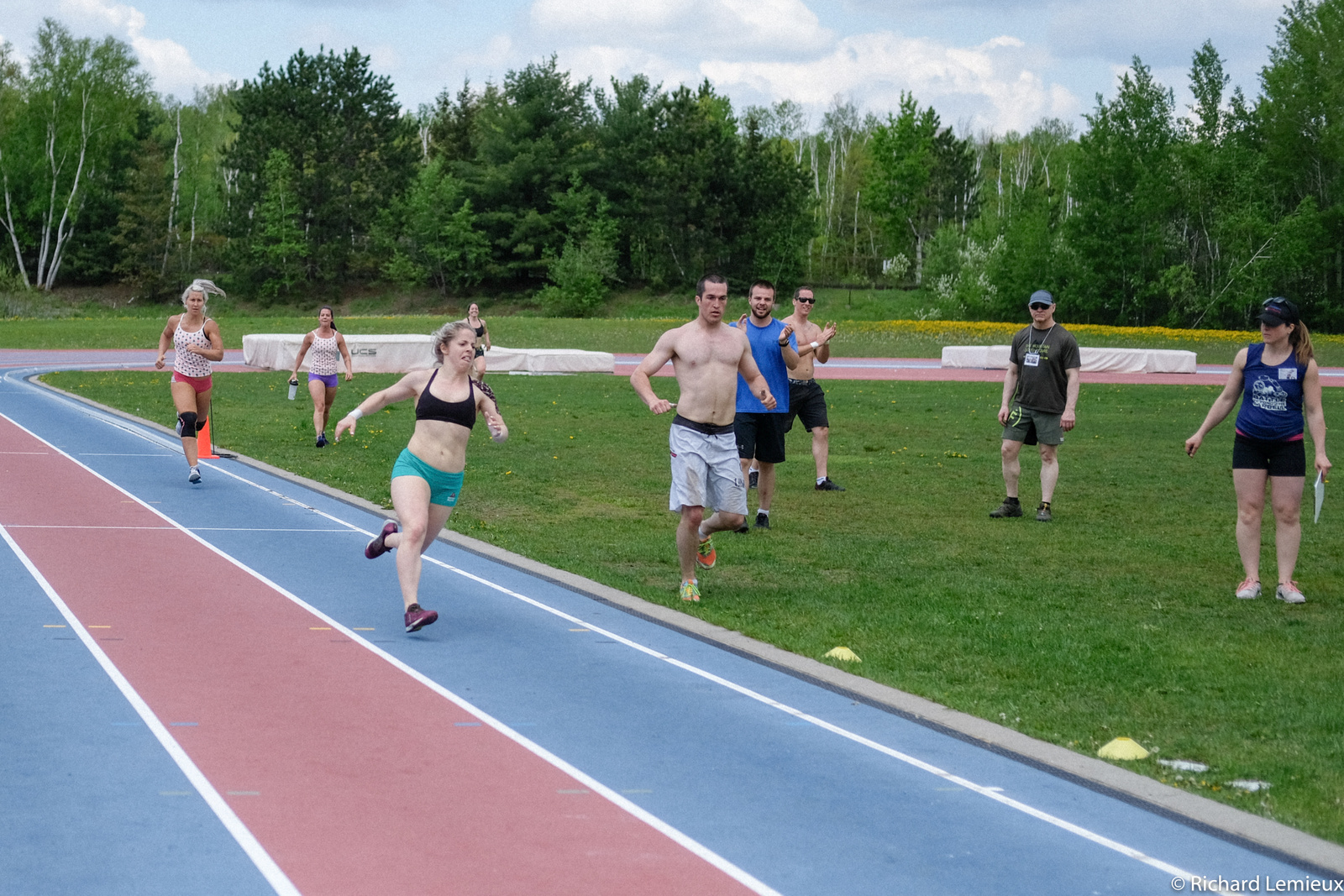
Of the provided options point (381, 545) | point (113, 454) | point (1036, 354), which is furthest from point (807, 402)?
point (113, 454)

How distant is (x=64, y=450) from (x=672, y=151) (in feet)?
197

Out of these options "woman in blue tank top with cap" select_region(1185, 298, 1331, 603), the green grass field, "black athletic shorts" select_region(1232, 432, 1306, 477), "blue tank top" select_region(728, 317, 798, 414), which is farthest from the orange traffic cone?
"black athletic shorts" select_region(1232, 432, 1306, 477)

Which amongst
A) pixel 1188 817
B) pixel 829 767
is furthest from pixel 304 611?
pixel 1188 817

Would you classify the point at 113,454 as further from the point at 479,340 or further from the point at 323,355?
the point at 479,340

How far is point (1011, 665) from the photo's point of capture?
24.0 ft

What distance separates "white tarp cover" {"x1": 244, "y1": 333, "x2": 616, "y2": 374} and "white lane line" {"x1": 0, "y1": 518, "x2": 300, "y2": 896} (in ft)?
89.0

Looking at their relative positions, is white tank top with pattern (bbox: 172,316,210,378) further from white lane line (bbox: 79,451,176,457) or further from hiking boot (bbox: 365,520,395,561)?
hiking boot (bbox: 365,520,395,561)

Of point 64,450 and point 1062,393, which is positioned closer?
point 1062,393

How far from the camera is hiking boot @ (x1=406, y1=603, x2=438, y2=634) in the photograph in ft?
25.8

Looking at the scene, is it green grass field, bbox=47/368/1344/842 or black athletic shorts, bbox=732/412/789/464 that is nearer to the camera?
green grass field, bbox=47/368/1344/842

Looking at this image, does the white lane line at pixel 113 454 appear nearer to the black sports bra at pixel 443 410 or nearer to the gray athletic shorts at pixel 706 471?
the black sports bra at pixel 443 410

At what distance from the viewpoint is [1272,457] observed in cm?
914

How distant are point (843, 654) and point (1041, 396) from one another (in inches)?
229

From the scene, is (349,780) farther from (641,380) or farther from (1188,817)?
(641,380)
